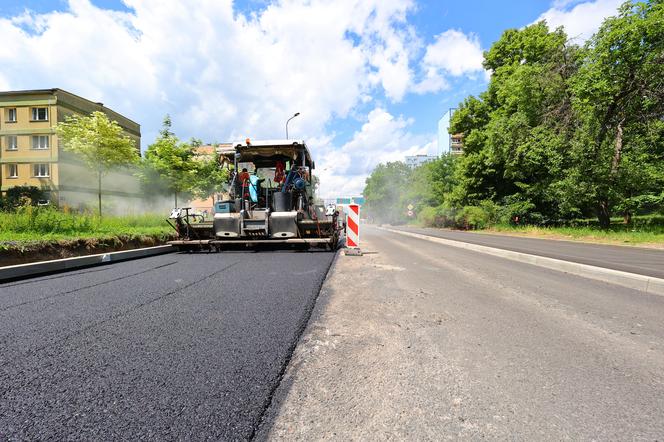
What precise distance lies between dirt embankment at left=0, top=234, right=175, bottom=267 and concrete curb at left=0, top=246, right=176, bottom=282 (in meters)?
0.29

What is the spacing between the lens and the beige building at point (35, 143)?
27594 millimetres

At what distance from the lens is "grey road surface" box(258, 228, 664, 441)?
1.58 m

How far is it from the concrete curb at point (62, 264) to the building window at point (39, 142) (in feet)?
97.0

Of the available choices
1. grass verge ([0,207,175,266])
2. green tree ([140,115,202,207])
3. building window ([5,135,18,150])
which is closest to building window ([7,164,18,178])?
building window ([5,135,18,150])

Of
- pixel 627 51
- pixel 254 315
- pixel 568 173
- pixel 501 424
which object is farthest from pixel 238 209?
pixel 627 51

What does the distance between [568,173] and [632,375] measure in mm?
19178

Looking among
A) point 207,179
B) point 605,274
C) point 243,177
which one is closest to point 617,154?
point 605,274

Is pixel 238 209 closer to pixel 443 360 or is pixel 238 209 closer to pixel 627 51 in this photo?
pixel 443 360

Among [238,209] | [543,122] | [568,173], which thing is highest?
[543,122]

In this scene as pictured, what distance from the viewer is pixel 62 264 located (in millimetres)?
6055

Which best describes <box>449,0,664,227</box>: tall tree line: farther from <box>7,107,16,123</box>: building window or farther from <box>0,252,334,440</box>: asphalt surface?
<box>7,107,16,123</box>: building window

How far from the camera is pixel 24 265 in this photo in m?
5.39

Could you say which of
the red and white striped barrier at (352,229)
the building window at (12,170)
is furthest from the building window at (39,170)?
the red and white striped barrier at (352,229)

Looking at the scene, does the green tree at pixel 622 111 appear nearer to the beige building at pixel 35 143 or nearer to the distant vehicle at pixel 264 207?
the distant vehicle at pixel 264 207
